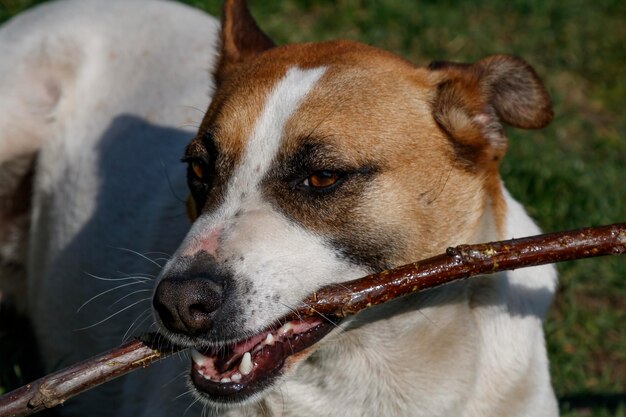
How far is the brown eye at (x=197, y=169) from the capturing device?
3598 millimetres

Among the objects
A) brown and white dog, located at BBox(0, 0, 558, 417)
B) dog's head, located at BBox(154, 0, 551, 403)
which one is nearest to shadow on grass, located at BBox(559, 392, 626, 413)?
brown and white dog, located at BBox(0, 0, 558, 417)

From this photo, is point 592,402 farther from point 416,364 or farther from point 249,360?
point 249,360

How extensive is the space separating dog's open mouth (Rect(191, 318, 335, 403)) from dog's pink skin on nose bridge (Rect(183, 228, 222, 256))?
1.08 feet

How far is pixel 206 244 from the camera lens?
3.12 m

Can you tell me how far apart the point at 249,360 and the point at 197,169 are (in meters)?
0.79

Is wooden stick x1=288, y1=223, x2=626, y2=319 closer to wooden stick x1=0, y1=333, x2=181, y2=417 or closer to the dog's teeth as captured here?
the dog's teeth

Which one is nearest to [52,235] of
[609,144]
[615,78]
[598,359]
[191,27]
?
[191,27]

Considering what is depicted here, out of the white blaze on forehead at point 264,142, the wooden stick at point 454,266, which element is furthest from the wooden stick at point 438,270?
the white blaze on forehead at point 264,142

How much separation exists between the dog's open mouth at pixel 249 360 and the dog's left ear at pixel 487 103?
890 mm

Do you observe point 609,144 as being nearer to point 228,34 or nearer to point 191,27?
point 191,27

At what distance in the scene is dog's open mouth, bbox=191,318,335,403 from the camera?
3.15 metres

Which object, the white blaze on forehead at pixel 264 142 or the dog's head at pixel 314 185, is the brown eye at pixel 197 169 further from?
the white blaze on forehead at pixel 264 142

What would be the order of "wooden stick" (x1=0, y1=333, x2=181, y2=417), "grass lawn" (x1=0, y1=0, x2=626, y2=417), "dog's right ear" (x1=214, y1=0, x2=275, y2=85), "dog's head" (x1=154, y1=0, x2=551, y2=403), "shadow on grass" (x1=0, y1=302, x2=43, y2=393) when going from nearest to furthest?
"wooden stick" (x1=0, y1=333, x2=181, y2=417) → "dog's head" (x1=154, y1=0, x2=551, y2=403) → "dog's right ear" (x1=214, y1=0, x2=275, y2=85) → "shadow on grass" (x1=0, y1=302, x2=43, y2=393) → "grass lawn" (x1=0, y1=0, x2=626, y2=417)

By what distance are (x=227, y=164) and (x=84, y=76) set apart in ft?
6.95
